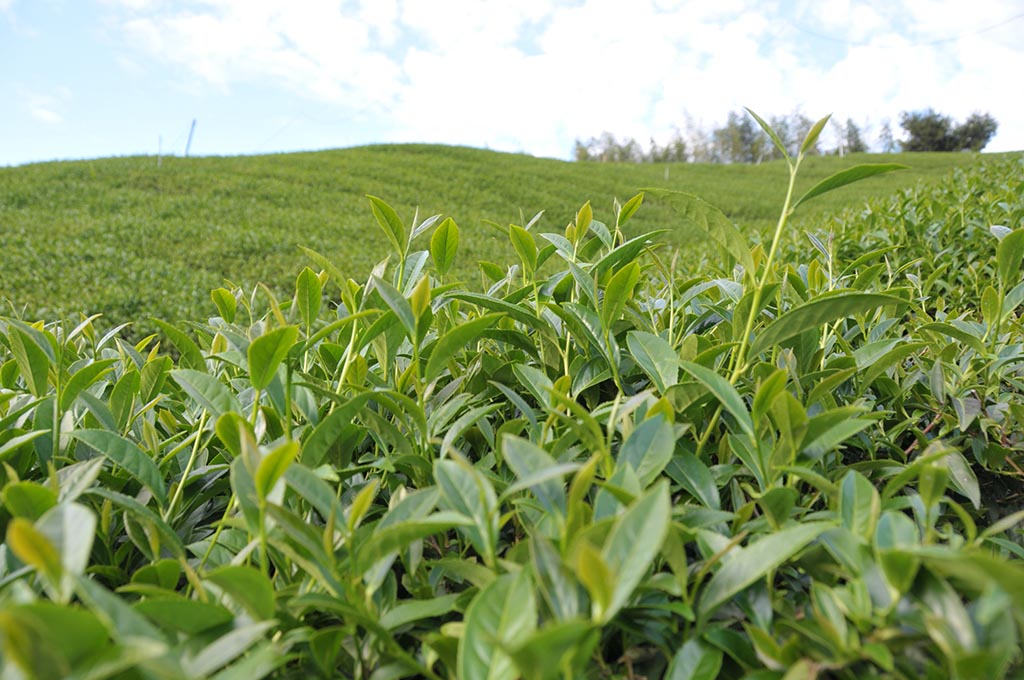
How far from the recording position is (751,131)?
193 feet

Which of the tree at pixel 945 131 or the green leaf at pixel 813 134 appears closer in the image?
the green leaf at pixel 813 134

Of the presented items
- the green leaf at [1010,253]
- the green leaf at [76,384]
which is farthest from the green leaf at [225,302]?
→ the green leaf at [1010,253]

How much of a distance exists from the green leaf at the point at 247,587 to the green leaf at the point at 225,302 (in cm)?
Result: 80

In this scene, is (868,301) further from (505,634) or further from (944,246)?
(944,246)

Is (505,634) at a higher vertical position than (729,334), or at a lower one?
lower

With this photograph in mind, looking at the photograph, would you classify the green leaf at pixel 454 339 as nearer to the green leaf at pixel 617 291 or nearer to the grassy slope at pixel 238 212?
the green leaf at pixel 617 291

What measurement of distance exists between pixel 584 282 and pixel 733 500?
36 cm

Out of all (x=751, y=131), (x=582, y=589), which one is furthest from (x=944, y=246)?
(x=751, y=131)

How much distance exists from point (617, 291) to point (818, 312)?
0.27 meters

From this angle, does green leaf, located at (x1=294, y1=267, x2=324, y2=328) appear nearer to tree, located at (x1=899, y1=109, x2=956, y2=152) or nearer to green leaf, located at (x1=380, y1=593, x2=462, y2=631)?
green leaf, located at (x1=380, y1=593, x2=462, y2=631)

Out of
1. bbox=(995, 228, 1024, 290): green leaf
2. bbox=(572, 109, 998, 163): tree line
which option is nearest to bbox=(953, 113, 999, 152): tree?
bbox=(572, 109, 998, 163): tree line

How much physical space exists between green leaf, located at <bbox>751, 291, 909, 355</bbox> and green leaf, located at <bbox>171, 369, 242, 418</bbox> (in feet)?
2.28

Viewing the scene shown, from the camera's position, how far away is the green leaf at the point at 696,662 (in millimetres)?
618

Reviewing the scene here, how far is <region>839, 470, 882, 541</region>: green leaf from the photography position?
674 millimetres
